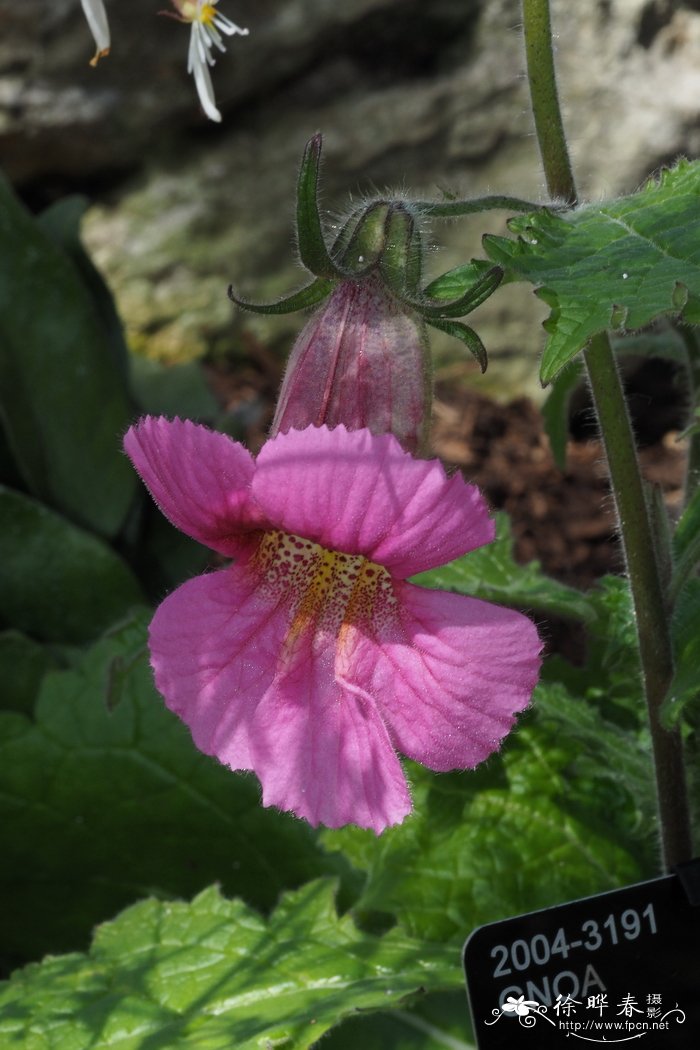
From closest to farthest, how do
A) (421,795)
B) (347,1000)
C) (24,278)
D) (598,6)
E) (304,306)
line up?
(304,306) < (347,1000) < (421,795) < (24,278) < (598,6)

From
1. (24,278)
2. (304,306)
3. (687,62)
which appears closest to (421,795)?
(304,306)

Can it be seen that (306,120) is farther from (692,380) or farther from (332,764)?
(332,764)

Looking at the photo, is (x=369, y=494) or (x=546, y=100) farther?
(x=546, y=100)

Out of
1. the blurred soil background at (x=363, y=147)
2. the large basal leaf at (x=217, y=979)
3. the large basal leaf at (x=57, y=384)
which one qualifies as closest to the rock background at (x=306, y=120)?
the blurred soil background at (x=363, y=147)

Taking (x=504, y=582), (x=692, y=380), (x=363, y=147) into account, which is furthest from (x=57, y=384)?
(x=692, y=380)

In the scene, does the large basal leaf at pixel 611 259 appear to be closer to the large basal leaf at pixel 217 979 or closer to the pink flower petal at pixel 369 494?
the pink flower petal at pixel 369 494

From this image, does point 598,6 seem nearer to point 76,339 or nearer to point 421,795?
point 76,339
